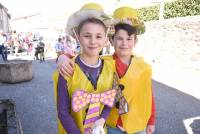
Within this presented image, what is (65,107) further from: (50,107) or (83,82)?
(50,107)

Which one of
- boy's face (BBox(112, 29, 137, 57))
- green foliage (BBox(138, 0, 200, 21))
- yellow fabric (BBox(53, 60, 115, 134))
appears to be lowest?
yellow fabric (BBox(53, 60, 115, 134))

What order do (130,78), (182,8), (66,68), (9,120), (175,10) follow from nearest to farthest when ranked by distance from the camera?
(66,68), (130,78), (9,120), (182,8), (175,10)

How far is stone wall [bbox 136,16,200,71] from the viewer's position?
1352 cm

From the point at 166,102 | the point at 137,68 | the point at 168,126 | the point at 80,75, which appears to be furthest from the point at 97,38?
the point at 166,102

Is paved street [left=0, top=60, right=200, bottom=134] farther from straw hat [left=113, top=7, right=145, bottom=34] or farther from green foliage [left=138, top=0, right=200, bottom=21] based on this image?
green foliage [left=138, top=0, right=200, bottom=21]

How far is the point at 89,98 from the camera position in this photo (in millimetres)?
2131

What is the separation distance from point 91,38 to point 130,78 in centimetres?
49

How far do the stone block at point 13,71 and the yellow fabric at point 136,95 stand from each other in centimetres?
850

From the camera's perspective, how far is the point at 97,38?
2.18 m

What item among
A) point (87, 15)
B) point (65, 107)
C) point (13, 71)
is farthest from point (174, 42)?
point (65, 107)

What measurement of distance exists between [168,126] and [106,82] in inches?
148

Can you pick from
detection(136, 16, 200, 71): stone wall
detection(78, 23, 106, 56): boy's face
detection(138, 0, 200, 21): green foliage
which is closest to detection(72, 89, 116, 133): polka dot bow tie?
detection(78, 23, 106, 56): boy's face

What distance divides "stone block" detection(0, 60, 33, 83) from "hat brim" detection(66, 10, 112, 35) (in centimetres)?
860

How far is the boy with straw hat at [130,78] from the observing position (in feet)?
8.00
